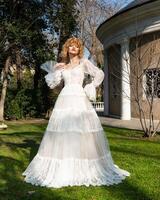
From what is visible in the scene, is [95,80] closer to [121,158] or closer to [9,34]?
[121,158]

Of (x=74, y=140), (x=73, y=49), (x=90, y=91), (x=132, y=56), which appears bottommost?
(x=74, y=140)

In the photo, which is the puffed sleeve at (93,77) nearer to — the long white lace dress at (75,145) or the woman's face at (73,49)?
the long white lace dress at (75,145)

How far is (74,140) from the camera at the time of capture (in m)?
6.41

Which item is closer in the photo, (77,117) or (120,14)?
(77,117)

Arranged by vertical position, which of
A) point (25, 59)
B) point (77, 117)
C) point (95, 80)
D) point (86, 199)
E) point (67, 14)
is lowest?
point (86, 199)

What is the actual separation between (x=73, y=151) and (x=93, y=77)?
133 cm

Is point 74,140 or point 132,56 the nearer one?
point 74,140

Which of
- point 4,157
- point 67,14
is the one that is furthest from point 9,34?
point 4,157

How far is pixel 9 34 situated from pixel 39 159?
13698mm

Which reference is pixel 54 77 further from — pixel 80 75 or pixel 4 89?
pixel 4 89

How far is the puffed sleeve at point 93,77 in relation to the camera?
6852mm

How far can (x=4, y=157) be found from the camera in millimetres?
8625

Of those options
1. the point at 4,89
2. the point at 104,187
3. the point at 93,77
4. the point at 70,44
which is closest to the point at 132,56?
the point at 4,89

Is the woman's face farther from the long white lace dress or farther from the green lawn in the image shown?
the green lawn
